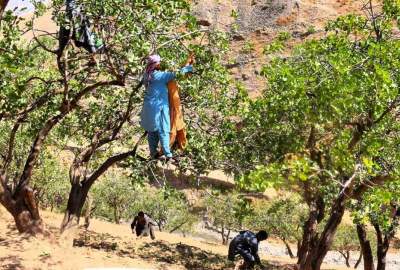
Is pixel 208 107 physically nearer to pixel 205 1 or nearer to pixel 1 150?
pixel 1 150

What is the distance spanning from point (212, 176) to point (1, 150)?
106ft

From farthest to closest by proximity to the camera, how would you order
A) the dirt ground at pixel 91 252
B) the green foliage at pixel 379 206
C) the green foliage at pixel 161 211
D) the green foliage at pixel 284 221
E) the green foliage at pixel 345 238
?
the green foliage at pixel 161 211 → the green foliage at pixel 345 238 → the green foliage at pixel 284 221 → the dirt ground at pixel 91 252 → the green foliage at pixel 379 206

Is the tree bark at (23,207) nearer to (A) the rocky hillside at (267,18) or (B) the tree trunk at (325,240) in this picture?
(B) the tree trunk at (325,240)

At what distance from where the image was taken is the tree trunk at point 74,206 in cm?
1201

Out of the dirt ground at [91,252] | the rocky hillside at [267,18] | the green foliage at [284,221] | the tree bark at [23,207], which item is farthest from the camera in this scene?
the rocky hillside at [267,18]

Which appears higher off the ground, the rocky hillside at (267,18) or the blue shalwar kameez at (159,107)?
the rocky hillside at (267,18)

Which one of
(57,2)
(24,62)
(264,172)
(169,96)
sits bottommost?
(264,172)

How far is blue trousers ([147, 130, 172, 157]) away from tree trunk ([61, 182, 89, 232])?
5361mm

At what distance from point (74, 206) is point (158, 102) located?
6.36 m

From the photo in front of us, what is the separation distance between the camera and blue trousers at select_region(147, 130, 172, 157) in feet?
22.7

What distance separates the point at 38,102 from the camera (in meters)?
9.98

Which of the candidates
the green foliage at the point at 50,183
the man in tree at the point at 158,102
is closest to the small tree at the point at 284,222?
the green foliage at the point at 50,183

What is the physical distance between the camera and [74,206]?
12.3 m

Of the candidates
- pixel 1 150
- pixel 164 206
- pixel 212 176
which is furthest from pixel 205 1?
pixel 1 150
